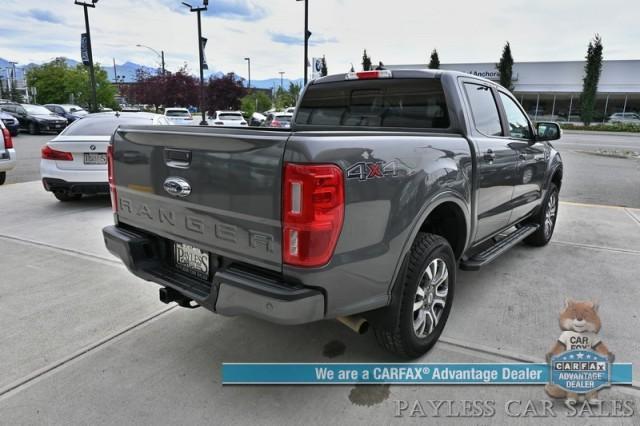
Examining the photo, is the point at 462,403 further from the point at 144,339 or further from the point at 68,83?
the point at 68,83

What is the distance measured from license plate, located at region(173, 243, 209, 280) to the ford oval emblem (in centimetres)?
33

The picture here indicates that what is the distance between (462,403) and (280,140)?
1786mm

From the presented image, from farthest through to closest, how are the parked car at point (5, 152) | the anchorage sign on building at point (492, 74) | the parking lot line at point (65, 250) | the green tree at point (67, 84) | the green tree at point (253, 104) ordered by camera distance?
the green tree at point (253, 104)
the green tree at point (67, 84)
the anchorage sign on building at point (492, 74)
the parked car at point (5, 152)
the parking lot line at point (65, 250)

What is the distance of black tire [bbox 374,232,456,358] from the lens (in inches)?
104

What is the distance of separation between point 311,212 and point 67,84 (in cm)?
5009

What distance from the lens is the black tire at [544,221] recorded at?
17.1 feet

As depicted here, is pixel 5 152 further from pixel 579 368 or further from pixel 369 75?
pixel 579 368

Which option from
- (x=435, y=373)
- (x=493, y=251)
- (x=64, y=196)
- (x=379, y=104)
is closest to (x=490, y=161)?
(x=493, y=251)

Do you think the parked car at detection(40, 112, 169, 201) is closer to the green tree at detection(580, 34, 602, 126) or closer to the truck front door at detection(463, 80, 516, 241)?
the truck front door at detection(463, 80, 516, 241)

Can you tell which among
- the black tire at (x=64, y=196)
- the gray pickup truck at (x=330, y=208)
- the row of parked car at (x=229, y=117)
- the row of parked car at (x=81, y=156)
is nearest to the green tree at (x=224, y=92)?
the row of parked car at (x=229, y=117)

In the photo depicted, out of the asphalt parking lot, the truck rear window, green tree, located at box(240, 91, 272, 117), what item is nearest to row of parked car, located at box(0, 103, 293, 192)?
the asphalt parking lot

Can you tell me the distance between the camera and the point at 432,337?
9.86ft

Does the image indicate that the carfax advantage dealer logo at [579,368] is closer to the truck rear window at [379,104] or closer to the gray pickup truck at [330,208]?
the gray pickup truck at [330,208]

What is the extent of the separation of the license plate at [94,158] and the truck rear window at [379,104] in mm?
4139
